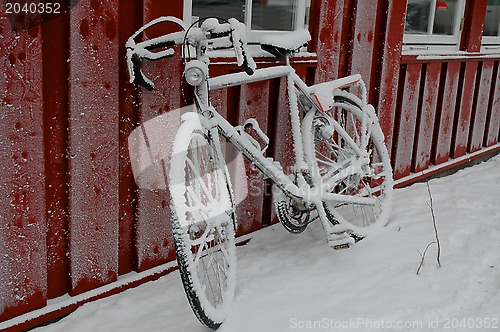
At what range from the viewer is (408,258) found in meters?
3.10

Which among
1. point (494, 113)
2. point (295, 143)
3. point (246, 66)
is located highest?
point (246, 66)

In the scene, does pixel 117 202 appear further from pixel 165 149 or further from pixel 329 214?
pixel 329 214

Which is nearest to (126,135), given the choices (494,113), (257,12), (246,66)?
(246,66)

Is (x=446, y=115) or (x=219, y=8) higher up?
(x=219, y=8)

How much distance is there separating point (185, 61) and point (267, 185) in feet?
4.19

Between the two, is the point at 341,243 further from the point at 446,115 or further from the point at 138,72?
the point at 446,115

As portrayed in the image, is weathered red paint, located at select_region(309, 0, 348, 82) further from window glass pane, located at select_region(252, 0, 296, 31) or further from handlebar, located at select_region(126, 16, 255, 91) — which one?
handlebar, located at select_region(126, 16, 255, 91)

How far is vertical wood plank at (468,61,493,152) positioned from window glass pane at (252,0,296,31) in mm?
2917

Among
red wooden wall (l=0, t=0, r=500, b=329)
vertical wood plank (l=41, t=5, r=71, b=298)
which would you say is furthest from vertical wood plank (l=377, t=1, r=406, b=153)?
vertical wood plank (l=41, t=5, r=71, b=298)

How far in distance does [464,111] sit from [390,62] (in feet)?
5.41

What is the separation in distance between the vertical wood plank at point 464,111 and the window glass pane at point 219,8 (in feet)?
9.58

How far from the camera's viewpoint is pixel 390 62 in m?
4.29

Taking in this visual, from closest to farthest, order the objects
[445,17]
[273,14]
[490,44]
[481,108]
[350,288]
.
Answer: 1. [350,288]
2. [273,14]
3. [445,17]
4. [481,108]
5. [490,44]

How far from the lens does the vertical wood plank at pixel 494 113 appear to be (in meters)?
6.03
